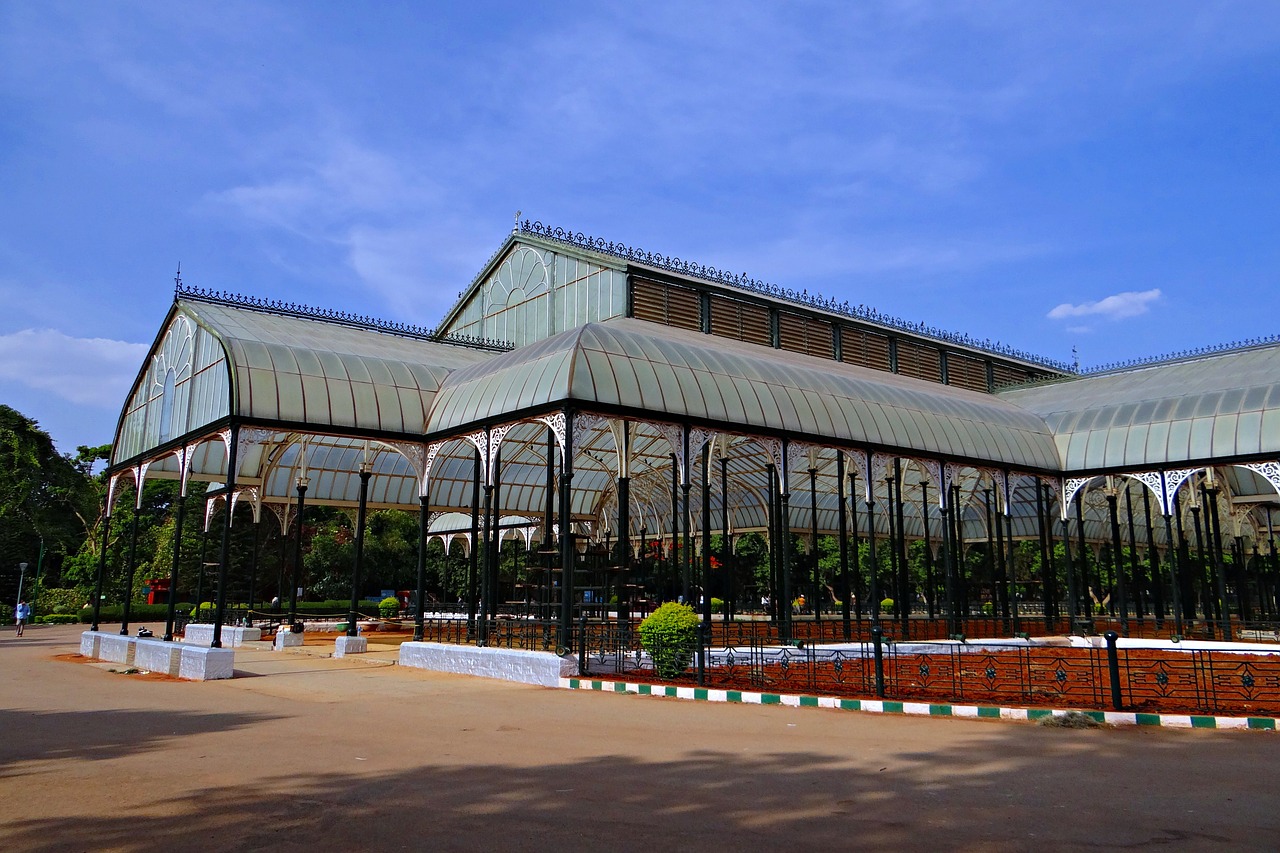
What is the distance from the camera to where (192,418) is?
76.9 feet

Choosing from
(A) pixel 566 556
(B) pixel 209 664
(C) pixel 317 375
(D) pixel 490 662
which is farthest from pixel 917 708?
(C) pixel 317 375

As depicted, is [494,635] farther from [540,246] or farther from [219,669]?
[540,246]

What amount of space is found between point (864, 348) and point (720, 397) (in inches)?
821

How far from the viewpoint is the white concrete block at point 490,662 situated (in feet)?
55.9

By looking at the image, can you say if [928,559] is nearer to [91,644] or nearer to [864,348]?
[864,348]

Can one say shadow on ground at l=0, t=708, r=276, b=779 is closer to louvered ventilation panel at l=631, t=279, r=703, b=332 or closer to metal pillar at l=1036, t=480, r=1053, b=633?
louvered ventilation panel at l=631, t=279, r=703, b=332

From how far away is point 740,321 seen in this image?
118ft

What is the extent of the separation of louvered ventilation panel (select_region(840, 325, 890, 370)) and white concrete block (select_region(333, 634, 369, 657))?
2423cm

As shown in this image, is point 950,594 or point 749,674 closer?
point 749,674

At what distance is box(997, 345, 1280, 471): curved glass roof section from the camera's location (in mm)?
25984

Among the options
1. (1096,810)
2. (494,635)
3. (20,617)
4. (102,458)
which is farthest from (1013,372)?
(102,458)

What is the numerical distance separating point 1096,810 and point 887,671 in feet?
38.9

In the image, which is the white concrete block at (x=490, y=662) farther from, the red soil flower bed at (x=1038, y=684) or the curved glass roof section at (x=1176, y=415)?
the curved glass roof section at (x=1176, y=415)

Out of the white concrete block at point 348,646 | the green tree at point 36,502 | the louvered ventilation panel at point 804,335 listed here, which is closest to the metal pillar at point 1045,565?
the louvered ventilation panel at point 804,335
